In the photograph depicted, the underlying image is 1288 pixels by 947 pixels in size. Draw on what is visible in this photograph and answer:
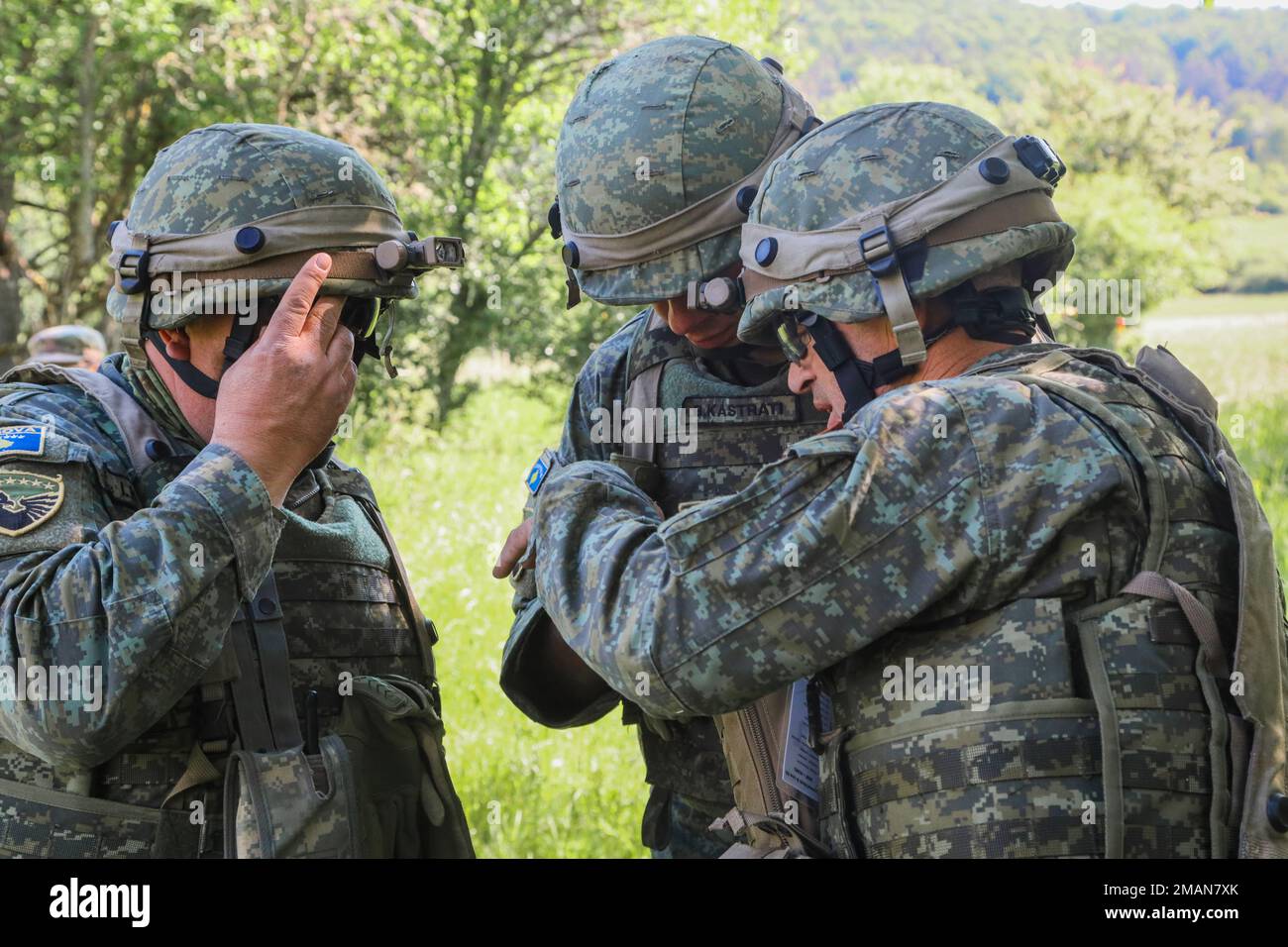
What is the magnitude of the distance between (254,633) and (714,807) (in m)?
1.20

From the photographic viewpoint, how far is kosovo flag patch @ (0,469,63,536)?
7.79ft

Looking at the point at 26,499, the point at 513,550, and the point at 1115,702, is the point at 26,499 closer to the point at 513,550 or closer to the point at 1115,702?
the point at 513,550

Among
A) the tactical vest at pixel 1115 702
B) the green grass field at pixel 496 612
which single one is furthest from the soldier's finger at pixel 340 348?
the green grass field at pixel 496 612

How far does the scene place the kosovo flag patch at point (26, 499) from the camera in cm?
237

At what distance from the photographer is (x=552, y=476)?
8.51 feet

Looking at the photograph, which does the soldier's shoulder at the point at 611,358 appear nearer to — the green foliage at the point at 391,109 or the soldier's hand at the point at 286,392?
the soldier's hand at the point at 286,392

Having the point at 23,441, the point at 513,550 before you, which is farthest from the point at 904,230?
the point at 23,441

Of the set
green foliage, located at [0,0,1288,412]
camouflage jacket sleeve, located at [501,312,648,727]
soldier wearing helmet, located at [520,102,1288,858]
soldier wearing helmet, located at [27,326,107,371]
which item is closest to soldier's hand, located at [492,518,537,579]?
camouflage jacket sleeve, located at [501,312,648,727]

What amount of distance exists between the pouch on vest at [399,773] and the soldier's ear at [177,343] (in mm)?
789

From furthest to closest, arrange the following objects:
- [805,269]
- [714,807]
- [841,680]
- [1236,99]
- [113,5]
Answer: [1236,99], [113,5], [714,807], [805,269], [841,680]

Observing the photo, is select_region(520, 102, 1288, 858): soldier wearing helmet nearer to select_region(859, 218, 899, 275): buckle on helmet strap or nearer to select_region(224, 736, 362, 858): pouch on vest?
select_region(859, 218, 899, 275): buckle on helmet strap

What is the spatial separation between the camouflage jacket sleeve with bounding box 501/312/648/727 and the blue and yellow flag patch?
107cm

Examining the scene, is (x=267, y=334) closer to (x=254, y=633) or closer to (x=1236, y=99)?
(x=254, y=633)
